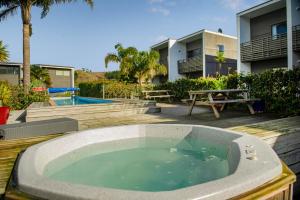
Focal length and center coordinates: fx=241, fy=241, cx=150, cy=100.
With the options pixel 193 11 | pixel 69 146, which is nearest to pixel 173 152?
pixel 69 146

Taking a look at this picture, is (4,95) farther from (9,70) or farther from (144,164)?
(9,70)

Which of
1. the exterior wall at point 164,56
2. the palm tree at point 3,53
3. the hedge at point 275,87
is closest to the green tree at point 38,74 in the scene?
the palm tree at point 3,53

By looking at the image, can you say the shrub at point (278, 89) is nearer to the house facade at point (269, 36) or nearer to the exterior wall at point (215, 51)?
the house facade at point (269, 36)

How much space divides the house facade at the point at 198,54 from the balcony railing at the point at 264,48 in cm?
493

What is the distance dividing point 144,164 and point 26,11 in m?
12.2

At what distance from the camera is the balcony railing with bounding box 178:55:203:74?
21816 millimetres

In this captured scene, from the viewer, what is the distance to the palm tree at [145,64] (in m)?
20.2

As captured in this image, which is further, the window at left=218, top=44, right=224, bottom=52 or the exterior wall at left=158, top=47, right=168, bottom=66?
the exterior wall at left=158, top=47, right=168, bottom=66

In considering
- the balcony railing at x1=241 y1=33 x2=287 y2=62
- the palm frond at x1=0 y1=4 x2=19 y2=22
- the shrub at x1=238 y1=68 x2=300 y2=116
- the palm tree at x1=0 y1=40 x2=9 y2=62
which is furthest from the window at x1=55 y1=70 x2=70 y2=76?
the shrub at x1=238 y1=68 x2=300 y2=116

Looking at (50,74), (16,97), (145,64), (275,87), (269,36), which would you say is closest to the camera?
(275,87)

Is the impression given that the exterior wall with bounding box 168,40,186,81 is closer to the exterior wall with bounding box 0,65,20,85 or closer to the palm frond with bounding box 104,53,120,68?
the palm frond with bounding box 104,53,120,68

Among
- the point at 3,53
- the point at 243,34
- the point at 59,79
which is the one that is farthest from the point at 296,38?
the point at 59,79

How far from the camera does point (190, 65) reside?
75.8ft

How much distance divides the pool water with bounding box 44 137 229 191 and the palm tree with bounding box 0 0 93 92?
8.25 metres
